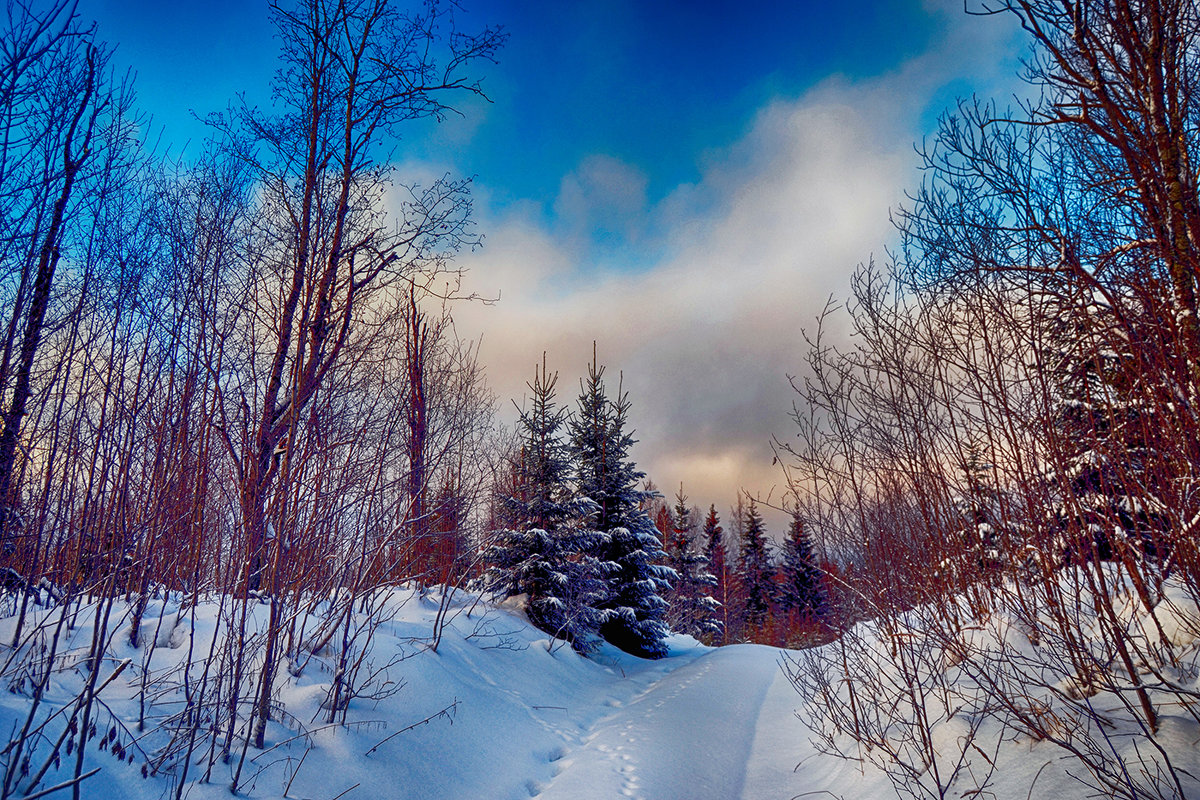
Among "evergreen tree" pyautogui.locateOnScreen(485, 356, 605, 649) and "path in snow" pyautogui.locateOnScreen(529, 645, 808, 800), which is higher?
"evergreen tree" pyautogui.locateOnScreen(485, 356, 605, 649)

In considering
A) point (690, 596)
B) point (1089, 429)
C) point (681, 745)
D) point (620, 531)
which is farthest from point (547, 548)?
point (690, 596)

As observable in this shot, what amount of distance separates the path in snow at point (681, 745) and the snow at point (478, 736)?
0.03 metres

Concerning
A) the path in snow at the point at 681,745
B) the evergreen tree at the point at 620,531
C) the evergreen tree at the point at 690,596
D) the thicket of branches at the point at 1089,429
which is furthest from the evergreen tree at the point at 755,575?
the thicket of branches at the point at 1089,429

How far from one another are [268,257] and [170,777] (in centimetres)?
429

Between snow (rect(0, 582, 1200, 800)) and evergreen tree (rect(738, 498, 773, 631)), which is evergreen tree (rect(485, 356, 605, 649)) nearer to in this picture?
snow (rect(0, 582, 1200, 800))

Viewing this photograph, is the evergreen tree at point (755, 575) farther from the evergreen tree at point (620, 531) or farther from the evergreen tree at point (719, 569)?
the evergreen tree at point (620, 531)

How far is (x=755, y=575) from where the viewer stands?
3259 centimetres

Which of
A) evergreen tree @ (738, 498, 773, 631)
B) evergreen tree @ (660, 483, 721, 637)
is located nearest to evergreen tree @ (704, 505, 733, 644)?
evergreen tree @ (738, 498, 773, 631)

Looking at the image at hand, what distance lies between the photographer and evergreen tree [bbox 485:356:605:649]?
11305 millimetres

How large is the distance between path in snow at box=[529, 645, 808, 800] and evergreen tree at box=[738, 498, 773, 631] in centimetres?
2268

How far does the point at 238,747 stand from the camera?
3.55 metres

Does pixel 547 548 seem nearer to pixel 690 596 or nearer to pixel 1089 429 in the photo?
pixel 1089 429

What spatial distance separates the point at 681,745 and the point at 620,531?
25.7 feet

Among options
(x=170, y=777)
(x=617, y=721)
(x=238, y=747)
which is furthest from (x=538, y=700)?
(x=170, y=777)
